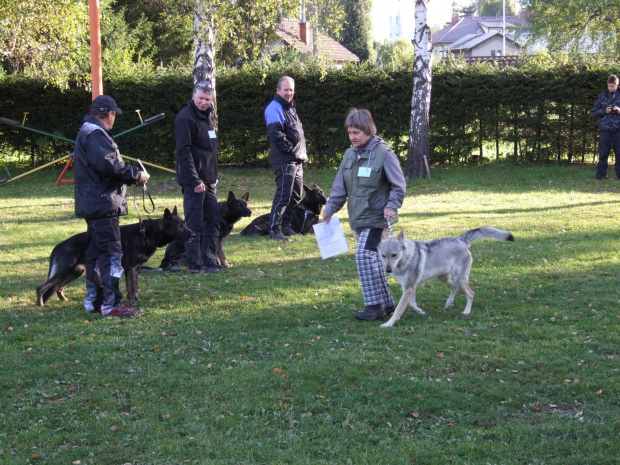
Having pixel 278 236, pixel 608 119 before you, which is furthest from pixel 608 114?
pixel 278 236

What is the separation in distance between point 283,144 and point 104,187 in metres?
4.17

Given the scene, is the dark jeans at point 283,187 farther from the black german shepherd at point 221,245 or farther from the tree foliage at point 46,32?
the tree foliage at point 46,32

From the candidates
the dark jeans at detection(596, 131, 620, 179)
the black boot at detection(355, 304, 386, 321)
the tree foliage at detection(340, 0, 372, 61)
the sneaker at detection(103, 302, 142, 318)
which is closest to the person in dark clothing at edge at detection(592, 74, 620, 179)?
the dark jeans at detection(596, 131, 620, 179)

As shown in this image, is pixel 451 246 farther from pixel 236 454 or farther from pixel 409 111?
pixel 409 111

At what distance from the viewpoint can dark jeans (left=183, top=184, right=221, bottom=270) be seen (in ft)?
27.1

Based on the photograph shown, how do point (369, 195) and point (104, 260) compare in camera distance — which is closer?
point (369, 195)

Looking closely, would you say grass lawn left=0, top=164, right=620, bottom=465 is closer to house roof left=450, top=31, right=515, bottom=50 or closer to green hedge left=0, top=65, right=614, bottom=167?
green hedge left=0, top=65, right=614, bottom=167

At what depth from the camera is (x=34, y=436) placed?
161 inches

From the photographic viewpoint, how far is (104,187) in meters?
6.33

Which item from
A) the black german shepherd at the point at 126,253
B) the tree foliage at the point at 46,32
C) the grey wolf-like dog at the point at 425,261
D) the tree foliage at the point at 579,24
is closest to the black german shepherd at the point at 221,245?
the black german shepherd at the point at 126,253

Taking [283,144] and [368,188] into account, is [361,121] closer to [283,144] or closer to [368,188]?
[368,188]

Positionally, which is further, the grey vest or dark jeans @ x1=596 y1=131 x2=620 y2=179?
dark jeans @ x1=596 y1=131 x2=620 y2=179

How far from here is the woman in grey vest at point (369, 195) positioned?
6.04 meters

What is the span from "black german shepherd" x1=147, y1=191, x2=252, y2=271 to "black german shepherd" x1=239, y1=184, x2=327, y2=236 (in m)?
1.61
